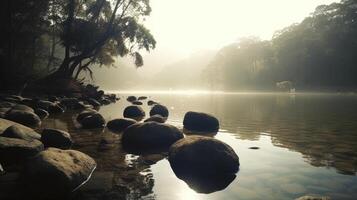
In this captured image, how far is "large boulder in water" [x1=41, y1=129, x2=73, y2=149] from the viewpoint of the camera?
31.5ft

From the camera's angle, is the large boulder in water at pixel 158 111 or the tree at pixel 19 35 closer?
the large boulder in water at pixel 158 111

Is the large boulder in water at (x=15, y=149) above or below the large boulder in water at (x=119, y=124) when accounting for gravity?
above

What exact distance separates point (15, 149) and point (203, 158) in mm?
4574

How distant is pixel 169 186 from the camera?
265 inches

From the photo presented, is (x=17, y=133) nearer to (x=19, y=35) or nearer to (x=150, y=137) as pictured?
(x=150, y=137)

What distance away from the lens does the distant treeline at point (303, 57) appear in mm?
71812

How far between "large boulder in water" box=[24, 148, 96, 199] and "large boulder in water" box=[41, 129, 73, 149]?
3.06 m

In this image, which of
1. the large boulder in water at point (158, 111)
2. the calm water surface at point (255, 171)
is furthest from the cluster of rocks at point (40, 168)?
the large boulder in water at point (158, 111)

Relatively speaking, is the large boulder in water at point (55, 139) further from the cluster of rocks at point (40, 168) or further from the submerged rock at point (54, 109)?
the submerged rock at point (54, 109)

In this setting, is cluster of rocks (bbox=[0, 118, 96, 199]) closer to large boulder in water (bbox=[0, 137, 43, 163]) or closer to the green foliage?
large boulder in water (bbox=[0, 137, 43, 163])

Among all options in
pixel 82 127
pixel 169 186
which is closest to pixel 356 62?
pixel 82 127

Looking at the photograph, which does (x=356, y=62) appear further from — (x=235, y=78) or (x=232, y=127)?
(x=232, y=127)

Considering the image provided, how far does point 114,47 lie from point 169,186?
37777 mm

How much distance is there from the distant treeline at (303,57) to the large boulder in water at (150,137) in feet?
224
